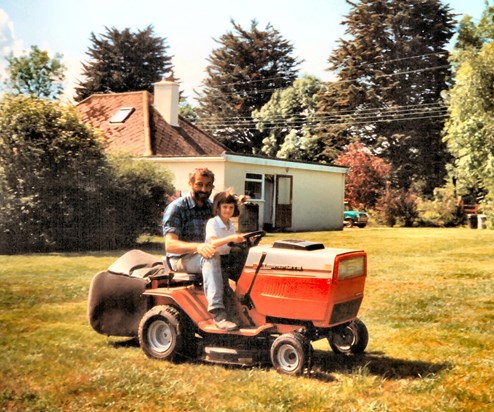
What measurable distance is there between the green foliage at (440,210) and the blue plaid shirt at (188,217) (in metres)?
19.7

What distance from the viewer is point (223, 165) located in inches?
691

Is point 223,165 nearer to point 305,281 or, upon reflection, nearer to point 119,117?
point 119,117

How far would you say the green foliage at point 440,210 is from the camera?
80.2 ft

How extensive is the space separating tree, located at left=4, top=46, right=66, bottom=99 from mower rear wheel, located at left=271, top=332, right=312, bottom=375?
2370 millimetres

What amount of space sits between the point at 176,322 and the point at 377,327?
233cm

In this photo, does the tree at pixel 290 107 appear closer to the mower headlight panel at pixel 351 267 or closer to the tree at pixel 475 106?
the mower headlight panel at pixel 351 267

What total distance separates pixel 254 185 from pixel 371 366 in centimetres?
1527

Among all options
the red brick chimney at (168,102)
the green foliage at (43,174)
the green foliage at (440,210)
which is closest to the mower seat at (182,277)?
the green foliage at (43,174)

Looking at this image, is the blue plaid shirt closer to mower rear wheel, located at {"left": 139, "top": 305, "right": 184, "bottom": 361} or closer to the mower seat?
the mower seat

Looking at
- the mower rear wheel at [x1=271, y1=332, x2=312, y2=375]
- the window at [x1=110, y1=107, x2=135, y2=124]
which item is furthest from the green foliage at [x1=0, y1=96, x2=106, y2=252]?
the mower rear wheel at [x1=271, y1=332, x2=312, y2=375]

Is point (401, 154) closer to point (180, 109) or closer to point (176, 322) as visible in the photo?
point (176, 322)

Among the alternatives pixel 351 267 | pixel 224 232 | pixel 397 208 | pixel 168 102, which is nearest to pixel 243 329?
pixel 224 232

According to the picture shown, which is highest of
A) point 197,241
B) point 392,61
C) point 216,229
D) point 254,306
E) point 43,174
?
point 392,61

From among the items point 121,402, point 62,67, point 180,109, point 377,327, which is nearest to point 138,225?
point 180,109
